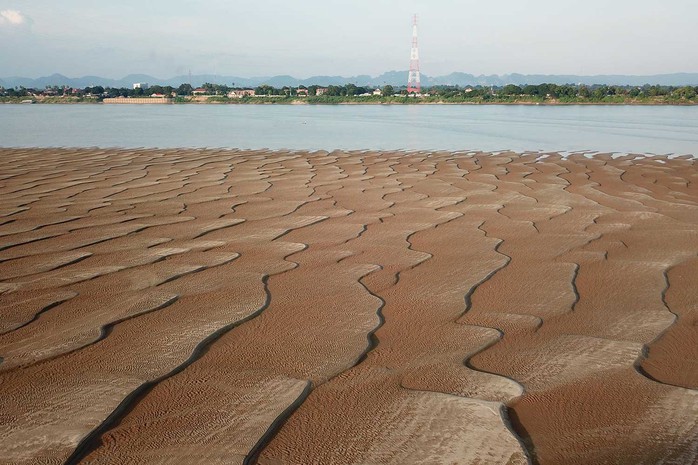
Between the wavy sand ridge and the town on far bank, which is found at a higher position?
the wavy sand ridge

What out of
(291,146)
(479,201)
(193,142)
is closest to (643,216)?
(479,201)

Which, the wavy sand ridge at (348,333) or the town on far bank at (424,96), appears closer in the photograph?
the wavy sand ridge at (348,333)

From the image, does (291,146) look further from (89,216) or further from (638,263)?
(638,263)

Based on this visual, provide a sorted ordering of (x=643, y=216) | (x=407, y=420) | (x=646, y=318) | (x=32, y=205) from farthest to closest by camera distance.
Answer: (x=32, y=205) → (x=643, y=216) → (x=646, y=318) → (x=407, y=420)

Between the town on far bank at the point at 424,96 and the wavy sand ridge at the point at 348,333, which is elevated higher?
the wavy sand ridge at the point at 348,333

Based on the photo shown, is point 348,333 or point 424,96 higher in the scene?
point 348,333

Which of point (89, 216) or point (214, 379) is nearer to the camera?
point (214, 379)

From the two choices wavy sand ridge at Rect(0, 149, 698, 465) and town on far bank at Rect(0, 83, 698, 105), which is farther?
town on far bank at Rect(0, 83, 698, 105)

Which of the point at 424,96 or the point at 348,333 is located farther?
the point at 424,96
